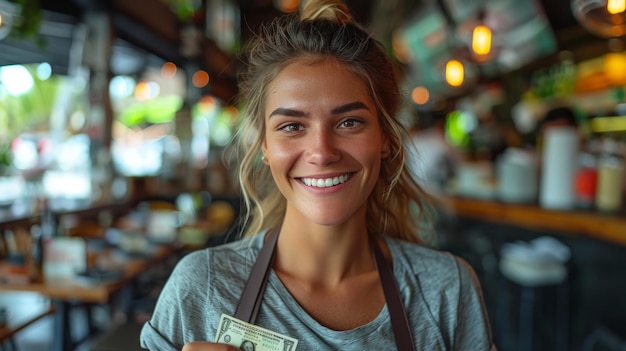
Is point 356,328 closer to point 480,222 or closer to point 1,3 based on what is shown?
point 1,3

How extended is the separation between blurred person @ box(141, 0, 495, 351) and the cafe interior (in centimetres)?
22

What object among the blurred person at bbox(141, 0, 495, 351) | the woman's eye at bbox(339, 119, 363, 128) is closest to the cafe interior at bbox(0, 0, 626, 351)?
the blurred person at bbox(141, 0, 495, 351)

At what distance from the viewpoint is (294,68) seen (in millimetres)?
1260

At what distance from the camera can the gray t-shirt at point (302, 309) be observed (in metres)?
1.19

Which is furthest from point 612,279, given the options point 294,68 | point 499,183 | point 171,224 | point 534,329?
point 171,224

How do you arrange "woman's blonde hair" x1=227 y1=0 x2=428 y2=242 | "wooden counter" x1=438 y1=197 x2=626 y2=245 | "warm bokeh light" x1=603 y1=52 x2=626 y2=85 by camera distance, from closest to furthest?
"woman's blonde hair" x1=227 y1=0 x2=428 y2=242
"wooden counter" x1=438 y1=197 x2=626 y2=245
"warm bokeh light" x1=603 y1=52 x2=626 y2=85

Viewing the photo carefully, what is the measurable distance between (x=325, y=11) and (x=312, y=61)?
0.68 ft

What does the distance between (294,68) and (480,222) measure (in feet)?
13.1

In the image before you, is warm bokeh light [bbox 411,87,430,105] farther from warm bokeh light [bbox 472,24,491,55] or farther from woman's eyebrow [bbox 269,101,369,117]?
woman's eyebrow [bbox 269,101,369,117]

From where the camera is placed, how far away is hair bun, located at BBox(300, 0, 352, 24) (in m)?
1.36

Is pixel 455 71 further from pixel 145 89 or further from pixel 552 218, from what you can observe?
pixel 145 89

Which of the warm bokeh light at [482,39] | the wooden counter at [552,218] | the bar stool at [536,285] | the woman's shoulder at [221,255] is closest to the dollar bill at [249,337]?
the woman's shoulder at [221,255]

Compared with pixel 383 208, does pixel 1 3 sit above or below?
above

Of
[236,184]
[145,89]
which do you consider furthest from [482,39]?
[145,89]
